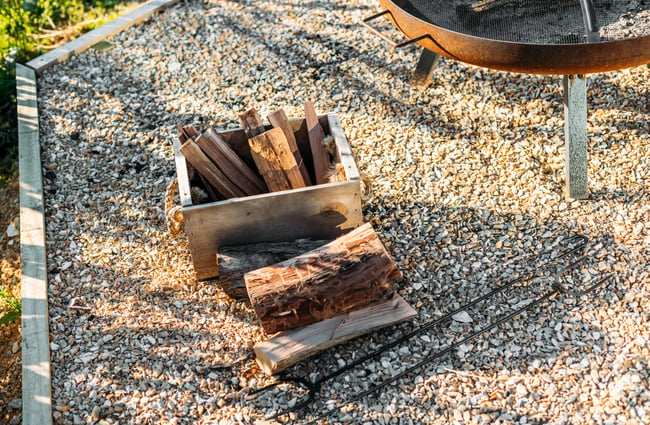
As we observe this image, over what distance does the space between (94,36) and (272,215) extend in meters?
2.71

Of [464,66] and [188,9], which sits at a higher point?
[188,9]

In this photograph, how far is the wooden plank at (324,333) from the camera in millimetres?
2535

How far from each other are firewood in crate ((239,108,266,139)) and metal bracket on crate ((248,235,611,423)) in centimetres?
112

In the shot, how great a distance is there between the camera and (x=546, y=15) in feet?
11.8

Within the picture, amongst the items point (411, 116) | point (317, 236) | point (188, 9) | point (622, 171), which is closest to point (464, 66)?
point (411, 116)

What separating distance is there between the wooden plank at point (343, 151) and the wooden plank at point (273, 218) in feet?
0.18

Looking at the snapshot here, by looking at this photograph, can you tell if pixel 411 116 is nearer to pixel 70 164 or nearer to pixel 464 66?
pixel 464 66

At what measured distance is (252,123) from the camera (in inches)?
117

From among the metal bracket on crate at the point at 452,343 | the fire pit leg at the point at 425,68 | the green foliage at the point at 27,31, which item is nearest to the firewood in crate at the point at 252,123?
the metal bracket on crate at the point at 452,343

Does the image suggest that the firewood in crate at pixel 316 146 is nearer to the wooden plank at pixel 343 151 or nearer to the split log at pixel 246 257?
the wooden plank at pixel 343 151

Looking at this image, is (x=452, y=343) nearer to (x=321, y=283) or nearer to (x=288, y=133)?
(x=321, y=283)

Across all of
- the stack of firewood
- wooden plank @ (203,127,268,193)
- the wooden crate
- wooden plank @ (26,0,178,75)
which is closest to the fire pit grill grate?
the stack of firewood

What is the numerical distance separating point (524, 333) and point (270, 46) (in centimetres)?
276

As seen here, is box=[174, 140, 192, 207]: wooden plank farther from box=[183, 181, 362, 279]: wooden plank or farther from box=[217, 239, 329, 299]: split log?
box=[217, 239, 329, 299]: split log
